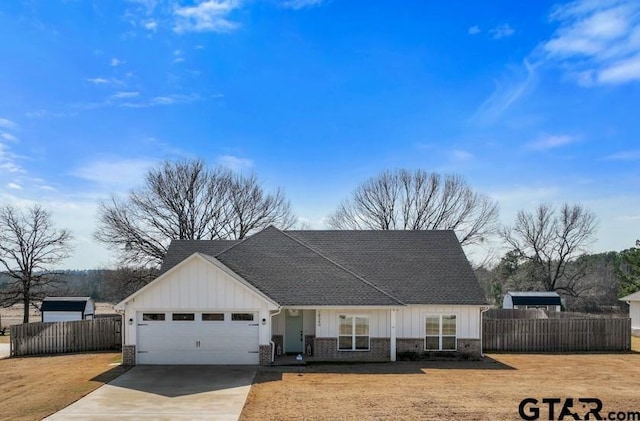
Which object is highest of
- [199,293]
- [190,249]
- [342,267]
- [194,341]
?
[190,249]

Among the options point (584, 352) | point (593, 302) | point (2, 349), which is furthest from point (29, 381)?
point (593, 302)

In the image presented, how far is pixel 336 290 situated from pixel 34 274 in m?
30.3

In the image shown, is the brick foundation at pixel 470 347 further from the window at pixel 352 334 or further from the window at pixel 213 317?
the window at pixel 213 317

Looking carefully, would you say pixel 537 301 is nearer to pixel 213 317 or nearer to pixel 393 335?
pixel 393 335

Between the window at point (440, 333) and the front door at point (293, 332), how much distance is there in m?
5.39

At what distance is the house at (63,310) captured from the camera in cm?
3512

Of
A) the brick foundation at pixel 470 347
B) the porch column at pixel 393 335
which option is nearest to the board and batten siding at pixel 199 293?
the porch column at pixel 393 335

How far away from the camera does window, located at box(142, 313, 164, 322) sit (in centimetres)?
1959

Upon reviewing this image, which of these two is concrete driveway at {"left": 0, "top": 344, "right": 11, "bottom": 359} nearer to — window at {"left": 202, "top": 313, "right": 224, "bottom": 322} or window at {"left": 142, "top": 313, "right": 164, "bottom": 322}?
window at {"left": 142, "top": 313, "right": 164, "bottom": 322}

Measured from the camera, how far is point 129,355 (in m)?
19.4

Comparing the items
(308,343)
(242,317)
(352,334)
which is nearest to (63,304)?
(242,317)

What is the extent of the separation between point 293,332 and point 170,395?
8.13 meters

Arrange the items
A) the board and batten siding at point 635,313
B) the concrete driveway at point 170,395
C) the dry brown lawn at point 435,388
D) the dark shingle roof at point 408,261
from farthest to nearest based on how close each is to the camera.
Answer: the board and batten siding at point 635,313 < the dark shingle roof at point 408,261 < the dry brown lawn at point 435,388 < the concrete driveway at point 170,395

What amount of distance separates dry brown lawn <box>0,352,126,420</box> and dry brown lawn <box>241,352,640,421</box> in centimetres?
512
